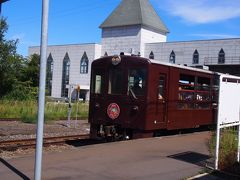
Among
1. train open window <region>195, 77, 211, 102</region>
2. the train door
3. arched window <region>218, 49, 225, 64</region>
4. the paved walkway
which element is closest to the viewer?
the paved walkway

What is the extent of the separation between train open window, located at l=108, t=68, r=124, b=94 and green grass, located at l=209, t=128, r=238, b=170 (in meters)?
4.24

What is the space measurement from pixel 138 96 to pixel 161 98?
819 millimetres

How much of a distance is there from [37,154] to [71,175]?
1.37 meters

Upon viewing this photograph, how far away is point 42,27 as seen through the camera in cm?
623

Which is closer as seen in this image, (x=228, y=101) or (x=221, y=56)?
(x=228, y=101)

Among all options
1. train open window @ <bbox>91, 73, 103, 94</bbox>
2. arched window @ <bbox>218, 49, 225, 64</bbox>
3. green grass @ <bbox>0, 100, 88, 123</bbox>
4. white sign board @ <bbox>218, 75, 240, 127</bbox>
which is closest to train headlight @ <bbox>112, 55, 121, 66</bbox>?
train open window @ <bbox>91, 73, 103, 94</bbox>

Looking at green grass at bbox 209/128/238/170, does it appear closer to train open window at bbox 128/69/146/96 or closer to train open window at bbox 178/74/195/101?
train open window at bbox 128/69/146/96

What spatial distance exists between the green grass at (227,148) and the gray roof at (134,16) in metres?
84.3

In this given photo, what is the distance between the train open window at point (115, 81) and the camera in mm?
13703

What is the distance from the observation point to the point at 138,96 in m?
13.2

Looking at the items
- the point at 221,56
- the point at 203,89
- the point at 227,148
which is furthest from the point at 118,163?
the point at 221,56

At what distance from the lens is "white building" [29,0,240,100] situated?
280 ft

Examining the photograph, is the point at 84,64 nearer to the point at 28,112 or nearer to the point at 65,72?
the point at 65,72

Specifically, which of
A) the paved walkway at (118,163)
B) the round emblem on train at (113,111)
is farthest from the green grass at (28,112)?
the paved walkway at (118,163)
